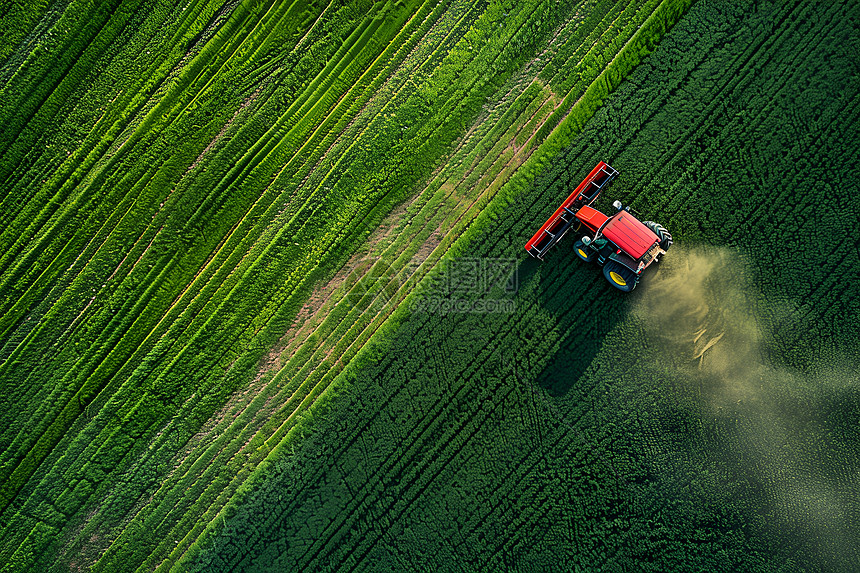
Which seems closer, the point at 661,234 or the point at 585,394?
the point at 661,234

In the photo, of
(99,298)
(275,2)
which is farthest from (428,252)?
(99,298)

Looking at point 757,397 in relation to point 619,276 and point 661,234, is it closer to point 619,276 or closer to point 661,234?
point 619,276

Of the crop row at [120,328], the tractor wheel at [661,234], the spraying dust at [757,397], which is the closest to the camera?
the tractor wheel at [661,234]

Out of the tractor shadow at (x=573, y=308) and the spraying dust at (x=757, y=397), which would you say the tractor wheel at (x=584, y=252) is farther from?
the spraying dust at (x=757, y=397)

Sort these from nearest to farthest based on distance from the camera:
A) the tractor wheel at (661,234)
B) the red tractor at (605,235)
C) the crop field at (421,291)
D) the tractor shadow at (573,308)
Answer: the red tractor at (605,235)
the tractor wheel at (661,234)
the crop field at (421,291)
the tractor shadow at (573,308)

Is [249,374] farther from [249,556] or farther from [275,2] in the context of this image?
[275,2]

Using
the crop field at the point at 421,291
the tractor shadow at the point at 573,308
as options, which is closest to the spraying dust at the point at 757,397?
the crop field at the point at 421,291

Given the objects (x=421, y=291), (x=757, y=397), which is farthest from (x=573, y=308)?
(x=757, y=397)
